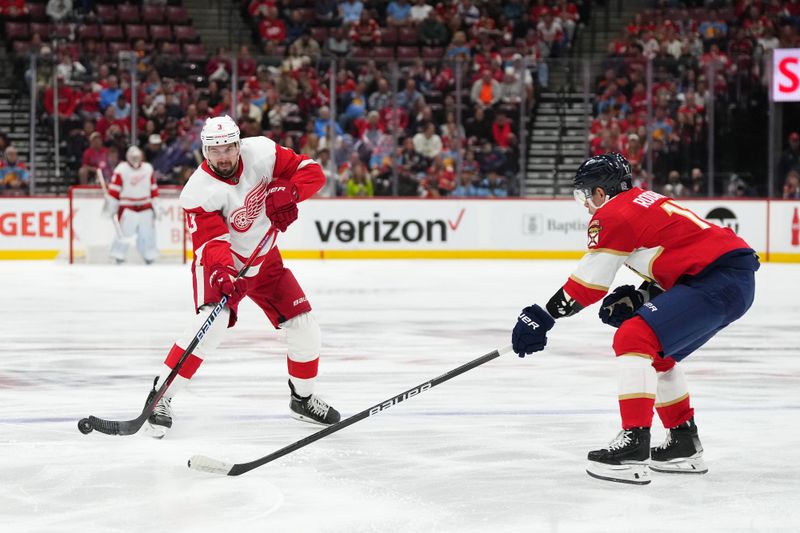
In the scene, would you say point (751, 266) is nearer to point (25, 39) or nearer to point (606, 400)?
point (606, 400)

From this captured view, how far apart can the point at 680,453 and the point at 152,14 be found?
13563 millimetres

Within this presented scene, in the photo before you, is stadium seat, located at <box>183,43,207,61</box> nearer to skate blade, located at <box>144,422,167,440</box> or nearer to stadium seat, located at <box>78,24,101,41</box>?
stadium seat, located at <box>78,24,101,41</box>

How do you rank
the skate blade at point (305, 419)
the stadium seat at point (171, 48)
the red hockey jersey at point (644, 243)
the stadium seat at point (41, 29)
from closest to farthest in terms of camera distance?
the red hockey jersey at point (644, 243) → the skate blade at point (305, 419) → the stadium seat at point (171, 48) → the stadium seat at point (41, 29)

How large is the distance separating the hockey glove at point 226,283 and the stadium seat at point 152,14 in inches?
492

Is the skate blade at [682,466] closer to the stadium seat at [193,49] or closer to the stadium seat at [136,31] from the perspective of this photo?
the stadium seat at [193,49]

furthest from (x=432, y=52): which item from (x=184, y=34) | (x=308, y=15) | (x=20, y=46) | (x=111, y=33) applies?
(x=20, y=46)

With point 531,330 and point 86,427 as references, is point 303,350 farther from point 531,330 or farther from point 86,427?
point 531,330

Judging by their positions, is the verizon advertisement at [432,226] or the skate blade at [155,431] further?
the verizon advertisement at [432,226]

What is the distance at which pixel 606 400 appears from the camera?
4914 millimetres

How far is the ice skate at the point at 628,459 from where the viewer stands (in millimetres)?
3516

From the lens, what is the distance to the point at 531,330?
3441 mm

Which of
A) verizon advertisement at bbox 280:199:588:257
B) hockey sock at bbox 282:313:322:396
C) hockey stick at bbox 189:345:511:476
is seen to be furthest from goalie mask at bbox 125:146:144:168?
hockey stick at bbox 189:345:511:476

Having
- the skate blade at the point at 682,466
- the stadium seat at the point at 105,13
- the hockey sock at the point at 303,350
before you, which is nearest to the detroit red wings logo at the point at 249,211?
the hockey sock at the point at 303,350

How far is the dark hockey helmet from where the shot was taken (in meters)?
3.53
